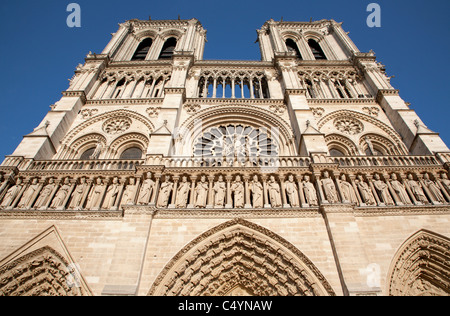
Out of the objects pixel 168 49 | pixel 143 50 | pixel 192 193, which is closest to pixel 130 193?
pixel 192 193

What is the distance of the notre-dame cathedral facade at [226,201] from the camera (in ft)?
22.0

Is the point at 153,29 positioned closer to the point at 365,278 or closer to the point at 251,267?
the point at 251,267

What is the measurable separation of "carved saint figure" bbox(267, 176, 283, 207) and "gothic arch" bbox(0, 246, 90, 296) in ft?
16.1

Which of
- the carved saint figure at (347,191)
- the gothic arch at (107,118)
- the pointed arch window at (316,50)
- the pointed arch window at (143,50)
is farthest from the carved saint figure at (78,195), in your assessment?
the pointed arch window at (316,50)

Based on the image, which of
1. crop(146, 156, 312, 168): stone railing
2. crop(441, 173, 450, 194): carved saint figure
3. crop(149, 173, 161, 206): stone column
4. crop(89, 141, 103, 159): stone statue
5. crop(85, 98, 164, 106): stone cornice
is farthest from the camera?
crop(85, 98, 164, 106): stone cornice

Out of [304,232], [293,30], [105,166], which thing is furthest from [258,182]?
[293,30]

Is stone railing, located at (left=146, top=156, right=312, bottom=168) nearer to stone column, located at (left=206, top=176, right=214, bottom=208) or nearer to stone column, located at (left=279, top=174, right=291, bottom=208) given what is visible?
stone column, located at (left=279, top=174, right=291, bottom=208)

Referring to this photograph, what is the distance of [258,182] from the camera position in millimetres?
8414

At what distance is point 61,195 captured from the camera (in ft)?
26.9

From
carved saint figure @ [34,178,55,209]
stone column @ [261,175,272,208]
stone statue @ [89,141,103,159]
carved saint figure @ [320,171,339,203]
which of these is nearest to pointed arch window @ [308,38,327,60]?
carved saint figure @ [320,171,339,203]

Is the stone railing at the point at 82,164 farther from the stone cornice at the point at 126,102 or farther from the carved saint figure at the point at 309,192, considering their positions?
the carved saint figure at the point at 309,192

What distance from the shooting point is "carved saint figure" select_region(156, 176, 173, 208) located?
7812 mm
